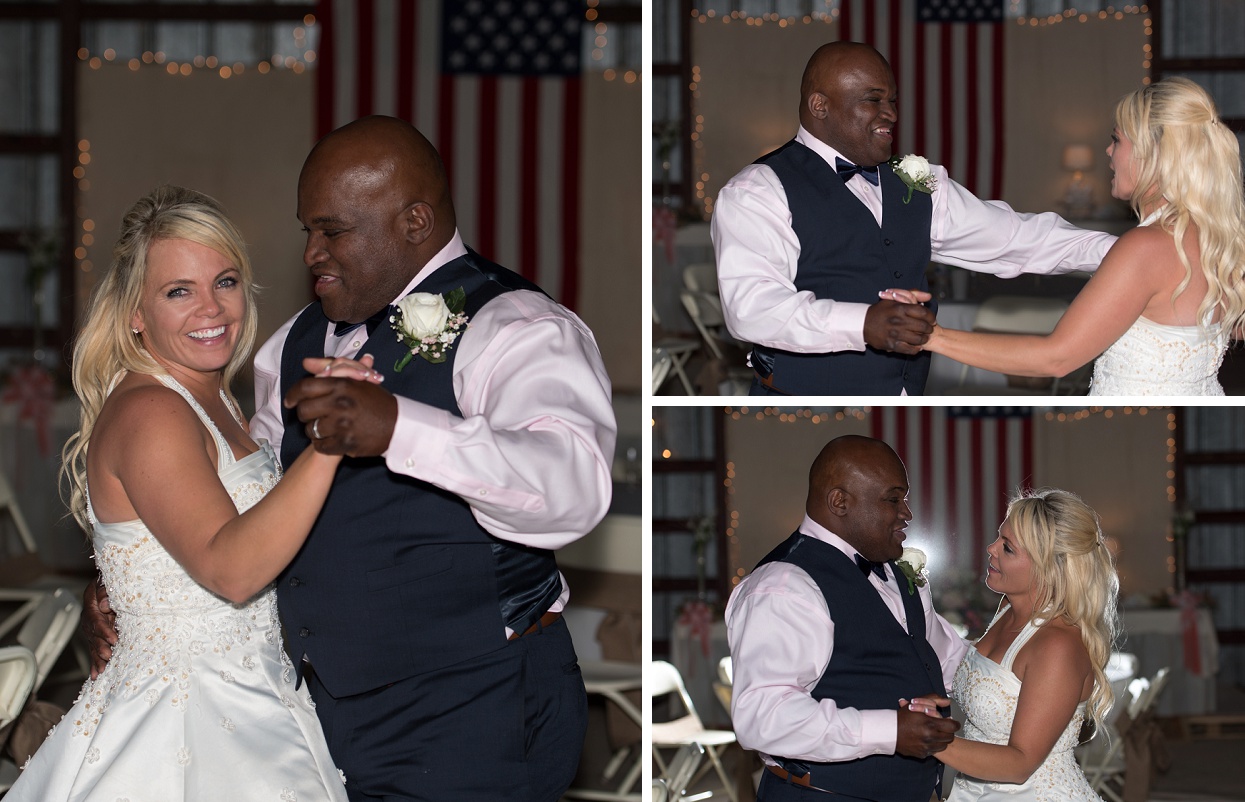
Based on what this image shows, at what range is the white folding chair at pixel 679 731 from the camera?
3051mm

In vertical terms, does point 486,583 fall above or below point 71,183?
below

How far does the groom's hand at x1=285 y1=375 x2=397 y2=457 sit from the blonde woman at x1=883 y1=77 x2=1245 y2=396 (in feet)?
3.75

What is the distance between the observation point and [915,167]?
2.77 m

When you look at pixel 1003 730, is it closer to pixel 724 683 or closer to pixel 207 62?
pixel 724 683

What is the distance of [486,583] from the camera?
7.95 feet

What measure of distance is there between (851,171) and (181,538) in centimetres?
150

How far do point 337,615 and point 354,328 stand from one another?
55cm

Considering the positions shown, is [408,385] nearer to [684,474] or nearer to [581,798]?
[684,474]

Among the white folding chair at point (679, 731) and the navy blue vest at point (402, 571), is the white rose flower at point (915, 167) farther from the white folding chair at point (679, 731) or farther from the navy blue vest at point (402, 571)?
the white folding chair at point (679, 731)

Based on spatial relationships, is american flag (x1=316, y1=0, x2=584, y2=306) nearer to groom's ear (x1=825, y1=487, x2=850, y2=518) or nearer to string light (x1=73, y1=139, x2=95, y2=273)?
string light (x1=73, y1=139, x2=95, y2=273)

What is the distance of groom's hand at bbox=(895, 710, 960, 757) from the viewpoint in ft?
8.63

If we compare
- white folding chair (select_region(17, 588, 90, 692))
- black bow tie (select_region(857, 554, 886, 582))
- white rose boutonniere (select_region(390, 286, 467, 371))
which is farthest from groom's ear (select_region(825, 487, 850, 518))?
white folding chair (select_region(17, 588, 90, 692))

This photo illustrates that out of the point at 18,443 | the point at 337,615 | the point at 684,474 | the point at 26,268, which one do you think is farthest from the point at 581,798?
the point at 26,268

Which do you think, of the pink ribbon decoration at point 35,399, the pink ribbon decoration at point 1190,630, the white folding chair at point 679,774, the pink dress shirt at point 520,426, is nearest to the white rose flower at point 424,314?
the pink dress shirt at point 520,426
